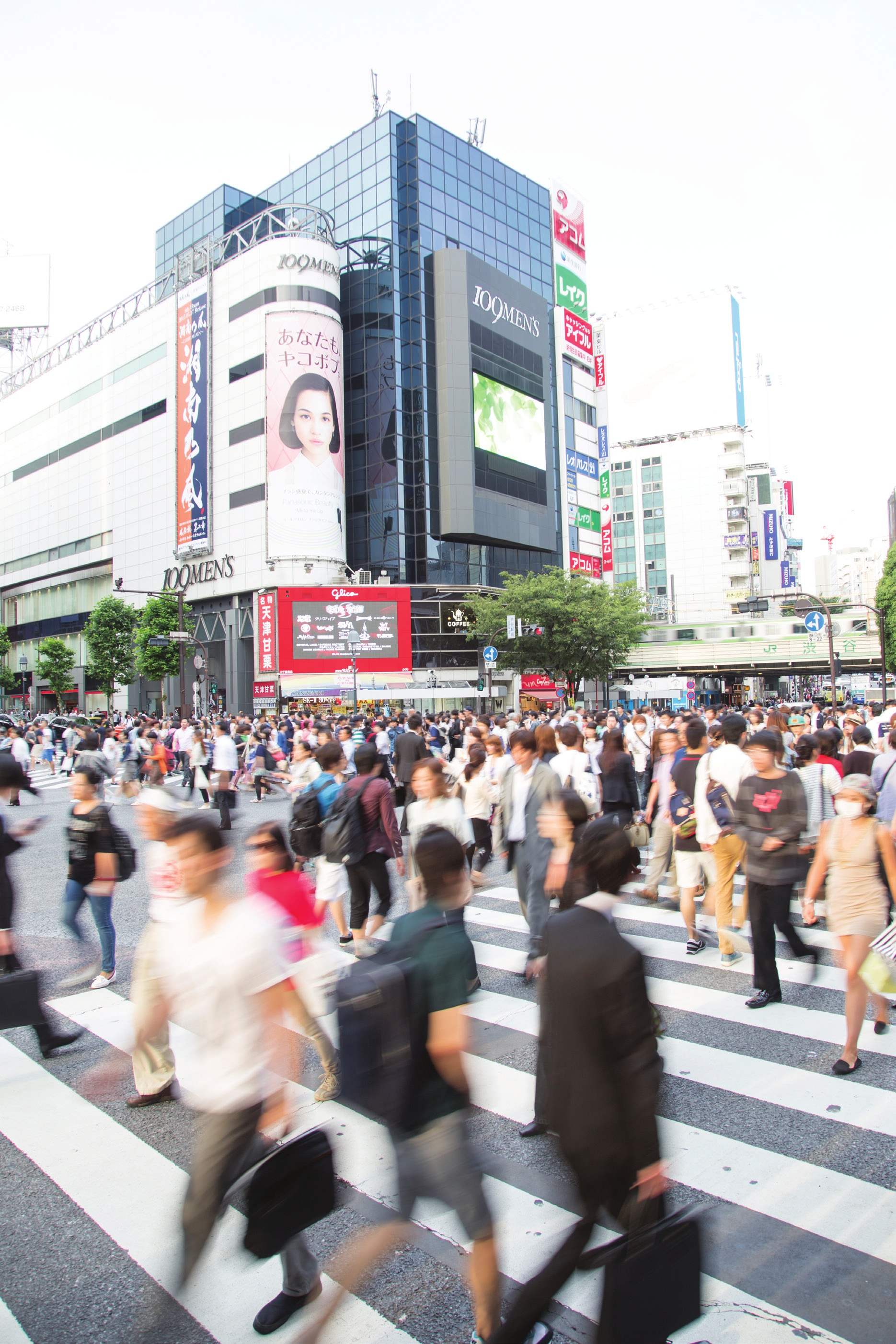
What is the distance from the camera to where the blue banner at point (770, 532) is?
89938 millimetres

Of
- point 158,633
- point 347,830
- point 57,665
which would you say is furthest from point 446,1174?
point 57,665

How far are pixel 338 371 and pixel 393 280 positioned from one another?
323 inches

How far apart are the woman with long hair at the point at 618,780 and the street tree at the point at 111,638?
48117 mm

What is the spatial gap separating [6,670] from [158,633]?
32995mm

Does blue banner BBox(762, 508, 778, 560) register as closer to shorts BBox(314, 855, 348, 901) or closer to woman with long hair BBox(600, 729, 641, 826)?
woman with long hair BBox(600, 729, 641, 826)

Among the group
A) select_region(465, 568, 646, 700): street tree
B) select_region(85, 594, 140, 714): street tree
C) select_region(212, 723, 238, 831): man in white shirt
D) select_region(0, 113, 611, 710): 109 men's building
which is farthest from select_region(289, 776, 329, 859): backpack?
select_region(85, 594, 140, 714): street tree

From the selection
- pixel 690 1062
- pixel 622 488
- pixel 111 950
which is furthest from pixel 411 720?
pixel 622 488

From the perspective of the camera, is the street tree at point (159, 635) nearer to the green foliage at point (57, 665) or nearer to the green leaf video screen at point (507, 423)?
the green foliage at point (57, 665)

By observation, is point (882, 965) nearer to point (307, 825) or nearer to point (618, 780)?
point (307, 825)

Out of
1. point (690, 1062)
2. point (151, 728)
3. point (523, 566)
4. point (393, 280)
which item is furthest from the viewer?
point (523, 566)

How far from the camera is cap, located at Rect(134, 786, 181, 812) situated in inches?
194

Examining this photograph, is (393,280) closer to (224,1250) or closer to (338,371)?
(338,371)

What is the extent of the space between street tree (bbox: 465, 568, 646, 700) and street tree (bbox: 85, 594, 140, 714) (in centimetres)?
2284

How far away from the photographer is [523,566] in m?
58.7
